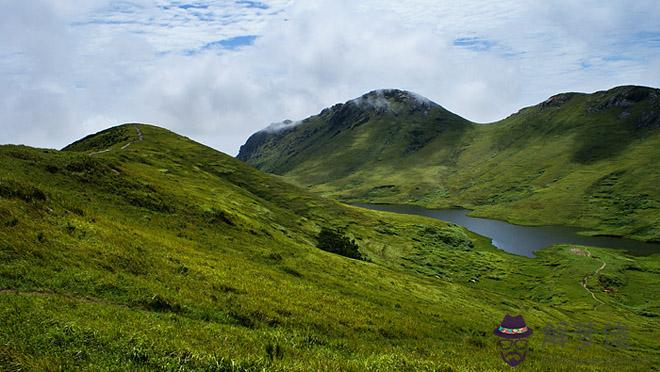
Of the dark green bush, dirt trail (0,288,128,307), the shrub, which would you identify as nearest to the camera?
dirt trail (0,288,128,307)

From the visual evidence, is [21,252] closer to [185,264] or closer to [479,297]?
[185,264]

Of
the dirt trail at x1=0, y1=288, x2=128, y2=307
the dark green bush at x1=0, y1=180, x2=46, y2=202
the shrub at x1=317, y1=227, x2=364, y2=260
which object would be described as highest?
the dark green bush at x1=0, y1=180, x2=46, y2=202

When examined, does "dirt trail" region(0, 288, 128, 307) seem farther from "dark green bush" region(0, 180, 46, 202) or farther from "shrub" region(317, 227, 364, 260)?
"shrub" region(317, 227, 364, 260)

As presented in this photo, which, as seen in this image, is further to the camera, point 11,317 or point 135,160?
point 135,160

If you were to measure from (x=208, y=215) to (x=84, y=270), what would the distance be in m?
32.3

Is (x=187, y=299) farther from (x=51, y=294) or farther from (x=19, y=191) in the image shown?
(x=19, y=191)

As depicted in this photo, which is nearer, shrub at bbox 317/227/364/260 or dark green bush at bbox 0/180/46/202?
dark green bush at bbox 0/180/46/202

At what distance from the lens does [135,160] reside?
89.8 meters

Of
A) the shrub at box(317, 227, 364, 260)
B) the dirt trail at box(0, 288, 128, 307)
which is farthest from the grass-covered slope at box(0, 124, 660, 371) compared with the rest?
the shrub at box(317, 227, 364, 260)

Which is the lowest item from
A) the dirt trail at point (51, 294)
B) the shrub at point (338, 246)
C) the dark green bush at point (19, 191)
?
the shrub at point (338, 246)

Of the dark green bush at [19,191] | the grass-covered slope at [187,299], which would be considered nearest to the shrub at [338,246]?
the grass-covered slope at [187,299]

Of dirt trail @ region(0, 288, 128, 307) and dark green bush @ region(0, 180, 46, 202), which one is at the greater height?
dark green bush @ region(0, 180, 46, 202)

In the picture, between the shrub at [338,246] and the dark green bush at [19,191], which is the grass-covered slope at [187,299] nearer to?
the dark green bush at [19,191]

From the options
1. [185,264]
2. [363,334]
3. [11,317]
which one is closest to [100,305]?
[11,317]
